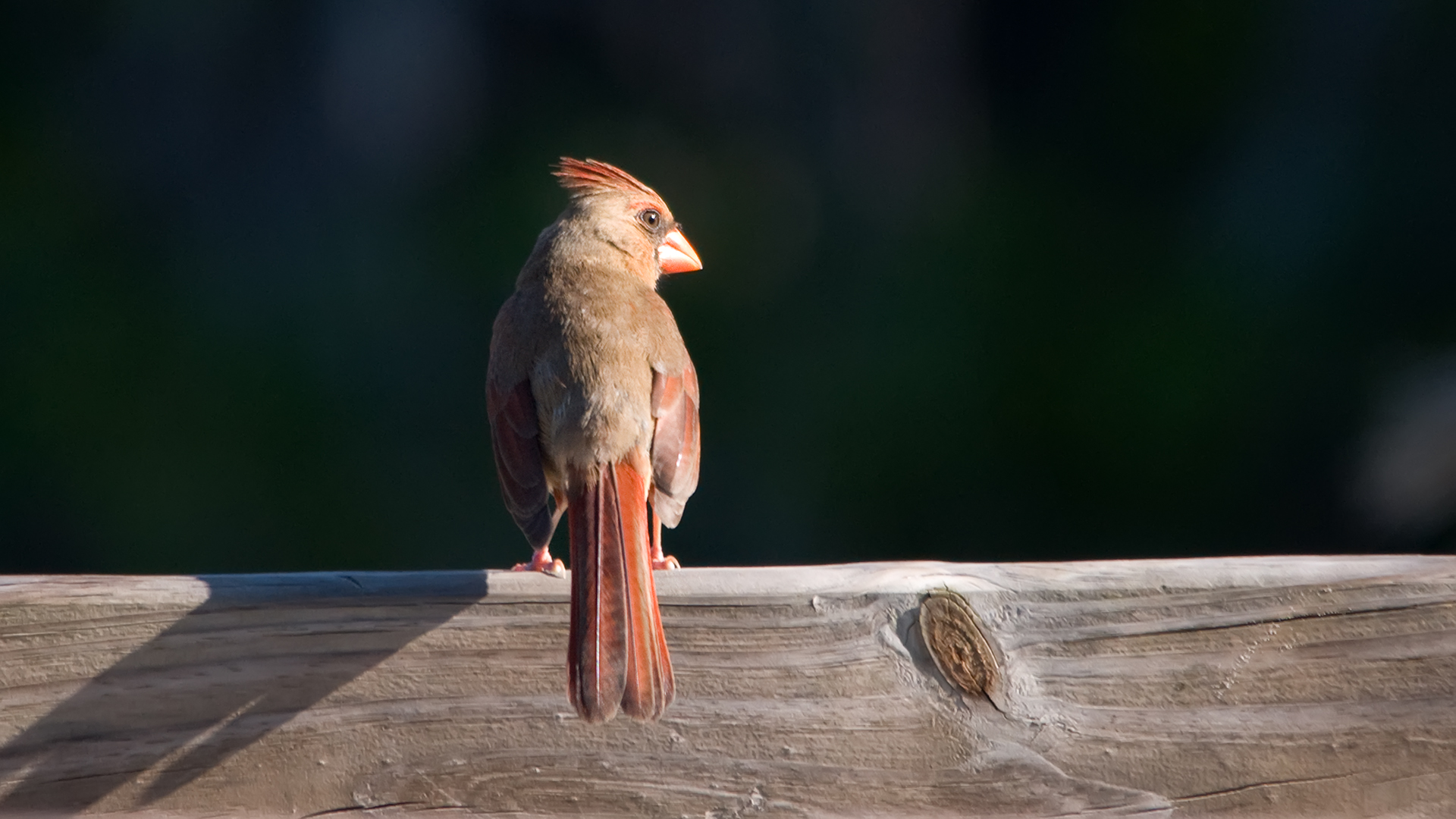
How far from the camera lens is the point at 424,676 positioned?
5.89ft

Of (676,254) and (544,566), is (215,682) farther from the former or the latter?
(676,254)

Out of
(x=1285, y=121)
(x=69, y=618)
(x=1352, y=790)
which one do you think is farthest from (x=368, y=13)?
(x=1352, y=790)

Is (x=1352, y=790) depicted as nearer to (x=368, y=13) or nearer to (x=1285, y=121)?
(x=1285, y=121)

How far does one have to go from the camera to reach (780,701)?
5.92ft

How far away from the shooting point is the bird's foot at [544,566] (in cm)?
206

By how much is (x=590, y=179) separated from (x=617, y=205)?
0.09 m

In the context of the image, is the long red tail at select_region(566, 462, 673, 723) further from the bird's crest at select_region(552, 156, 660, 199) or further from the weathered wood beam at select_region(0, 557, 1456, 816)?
the bird's crest at select_region(552, 156, 660, 199)

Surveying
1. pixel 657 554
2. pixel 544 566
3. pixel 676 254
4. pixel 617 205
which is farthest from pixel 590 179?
pixel 544 566

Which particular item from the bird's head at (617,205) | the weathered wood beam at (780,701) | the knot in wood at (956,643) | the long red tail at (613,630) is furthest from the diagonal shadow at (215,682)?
the bird's head at (617,205)

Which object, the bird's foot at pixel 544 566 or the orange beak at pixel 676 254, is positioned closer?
the bird's foot at pixel 544 566

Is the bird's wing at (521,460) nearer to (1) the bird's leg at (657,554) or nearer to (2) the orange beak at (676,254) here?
(1) the bird's leg at (657,554)

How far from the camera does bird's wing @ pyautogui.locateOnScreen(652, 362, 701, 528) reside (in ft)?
8.88

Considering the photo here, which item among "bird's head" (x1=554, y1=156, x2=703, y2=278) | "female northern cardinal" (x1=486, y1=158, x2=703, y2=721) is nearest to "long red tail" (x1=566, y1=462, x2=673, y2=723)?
"female northern cardinal" (x1=486, y1=158, x2=703, y2=721)

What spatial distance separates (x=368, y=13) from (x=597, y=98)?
1.11 metres
